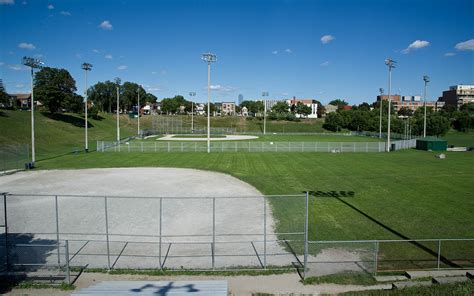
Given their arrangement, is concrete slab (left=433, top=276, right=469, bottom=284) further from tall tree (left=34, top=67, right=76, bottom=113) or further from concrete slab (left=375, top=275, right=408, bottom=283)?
tall tree (left=34, top=67, right=76, bottom=113)

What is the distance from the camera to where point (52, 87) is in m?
82.5

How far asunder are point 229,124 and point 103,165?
98.5 meters

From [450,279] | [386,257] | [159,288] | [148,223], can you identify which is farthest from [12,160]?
[450,279]

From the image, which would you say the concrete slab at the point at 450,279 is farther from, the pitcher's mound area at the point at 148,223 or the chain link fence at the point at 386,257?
the pitcher's mound area at the point at 148,223

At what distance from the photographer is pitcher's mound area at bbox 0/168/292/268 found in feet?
45.7

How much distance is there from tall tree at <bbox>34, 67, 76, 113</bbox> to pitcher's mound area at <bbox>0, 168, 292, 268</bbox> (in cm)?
5934

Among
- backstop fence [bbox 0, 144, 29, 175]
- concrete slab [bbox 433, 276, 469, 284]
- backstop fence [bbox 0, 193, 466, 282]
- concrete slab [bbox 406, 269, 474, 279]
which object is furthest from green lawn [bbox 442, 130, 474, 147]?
backstop fence [bbox 0, 144, 29, 175]

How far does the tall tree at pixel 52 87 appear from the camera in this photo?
81.6m

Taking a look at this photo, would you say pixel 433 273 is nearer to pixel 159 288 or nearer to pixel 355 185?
pixel 159 288

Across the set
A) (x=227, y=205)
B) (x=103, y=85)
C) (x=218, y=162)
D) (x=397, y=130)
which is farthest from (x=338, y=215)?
(x=103, y=85)

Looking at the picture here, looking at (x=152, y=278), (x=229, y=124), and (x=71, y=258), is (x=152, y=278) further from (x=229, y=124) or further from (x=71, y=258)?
(x=229, y=124)

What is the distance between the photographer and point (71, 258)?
537 inches

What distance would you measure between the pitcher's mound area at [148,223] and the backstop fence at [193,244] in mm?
50

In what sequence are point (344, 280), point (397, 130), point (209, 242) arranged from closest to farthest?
point (344, 280)
point (209, 242)
point (397, 130)
